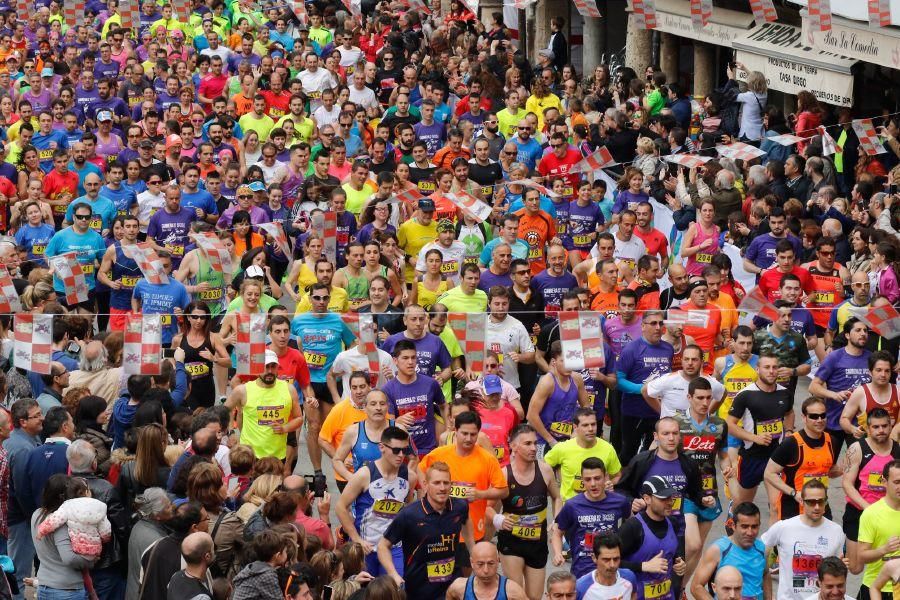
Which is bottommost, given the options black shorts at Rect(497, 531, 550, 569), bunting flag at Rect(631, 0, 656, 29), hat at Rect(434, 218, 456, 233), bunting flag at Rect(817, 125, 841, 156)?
black shorts at Rect(497, 531, 550, 569)

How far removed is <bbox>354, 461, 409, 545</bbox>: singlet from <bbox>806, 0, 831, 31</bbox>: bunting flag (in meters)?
9.52

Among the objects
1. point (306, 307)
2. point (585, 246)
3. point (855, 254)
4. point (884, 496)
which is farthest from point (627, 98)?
point (884, 496)

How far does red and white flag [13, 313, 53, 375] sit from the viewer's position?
525 inches

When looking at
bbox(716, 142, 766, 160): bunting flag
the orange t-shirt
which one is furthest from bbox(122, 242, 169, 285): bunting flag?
bbox(716, 142, 766, 160): bunting flag

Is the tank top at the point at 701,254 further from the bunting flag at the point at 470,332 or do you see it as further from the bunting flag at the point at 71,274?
the bunting flag at the point at 71,274

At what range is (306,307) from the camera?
15055 mm

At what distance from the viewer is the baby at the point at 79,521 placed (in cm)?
1038

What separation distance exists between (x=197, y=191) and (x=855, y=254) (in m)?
6.63

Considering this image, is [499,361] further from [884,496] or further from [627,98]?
[627,98]

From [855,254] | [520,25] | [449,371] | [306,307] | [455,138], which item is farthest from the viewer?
[520,25]

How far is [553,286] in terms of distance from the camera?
51.2 feet

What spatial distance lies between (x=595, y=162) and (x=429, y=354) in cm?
610

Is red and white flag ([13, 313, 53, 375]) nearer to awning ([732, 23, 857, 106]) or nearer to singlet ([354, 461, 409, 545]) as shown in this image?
singlet ([354, 461, 409, 545])

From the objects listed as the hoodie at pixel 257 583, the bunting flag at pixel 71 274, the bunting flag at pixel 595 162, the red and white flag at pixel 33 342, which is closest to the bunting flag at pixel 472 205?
the bunting flag at pixel 595 162
